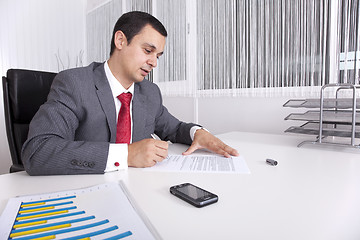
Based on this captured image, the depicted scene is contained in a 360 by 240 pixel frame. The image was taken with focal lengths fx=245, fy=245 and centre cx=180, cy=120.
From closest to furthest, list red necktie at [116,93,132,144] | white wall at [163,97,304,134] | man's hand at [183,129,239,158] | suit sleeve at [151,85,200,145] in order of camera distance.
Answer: man's hand at [183,129,239,158] < red necktie at [116,93,132,144] < suit sleeve at [151,85,200,145] < white wall at [163,97,304,134]

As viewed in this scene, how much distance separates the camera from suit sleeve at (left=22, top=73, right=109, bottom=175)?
736 mm

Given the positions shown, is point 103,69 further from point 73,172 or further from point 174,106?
point 174,106

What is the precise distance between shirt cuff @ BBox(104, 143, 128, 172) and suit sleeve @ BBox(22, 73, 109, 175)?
2 centimetres

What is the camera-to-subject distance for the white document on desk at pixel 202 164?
0.77 m

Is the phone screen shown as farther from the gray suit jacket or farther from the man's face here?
the man's face

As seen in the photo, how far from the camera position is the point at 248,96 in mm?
1812

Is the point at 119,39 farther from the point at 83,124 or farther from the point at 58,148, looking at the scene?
the point at 58,148

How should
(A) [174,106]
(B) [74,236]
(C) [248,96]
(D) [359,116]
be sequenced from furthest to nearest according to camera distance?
(A) [174,106]
(C) [248,96]
(D) [359,116]
(B) [74,236]

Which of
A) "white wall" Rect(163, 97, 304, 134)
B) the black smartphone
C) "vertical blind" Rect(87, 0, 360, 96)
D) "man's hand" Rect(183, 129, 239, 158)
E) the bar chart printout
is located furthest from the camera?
"white wall" Rect(163, 97, 304, 134)

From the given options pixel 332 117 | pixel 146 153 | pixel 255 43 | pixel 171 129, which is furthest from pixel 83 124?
pixel 255 43

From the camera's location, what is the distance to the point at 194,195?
538 mm

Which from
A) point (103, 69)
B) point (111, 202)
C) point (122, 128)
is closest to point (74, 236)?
point (111, 202)

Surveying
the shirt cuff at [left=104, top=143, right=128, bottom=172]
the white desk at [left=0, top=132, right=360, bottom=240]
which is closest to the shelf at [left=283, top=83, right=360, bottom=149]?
the white desk at [left=0, top=132, right=360, bottom=240]

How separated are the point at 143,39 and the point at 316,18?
42.5 inches
